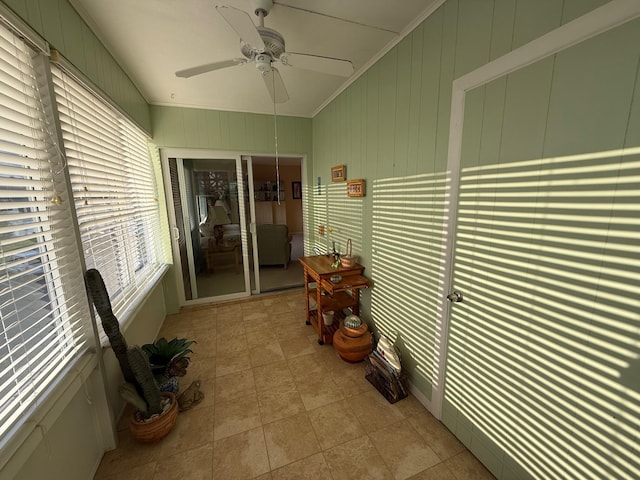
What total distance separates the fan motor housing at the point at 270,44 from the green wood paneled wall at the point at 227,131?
1.83 m

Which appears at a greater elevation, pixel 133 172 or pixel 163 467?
pixel 133 172

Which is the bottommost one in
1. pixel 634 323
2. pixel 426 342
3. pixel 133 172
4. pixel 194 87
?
pixel 426 342

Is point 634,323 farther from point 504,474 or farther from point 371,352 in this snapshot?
point 371,352

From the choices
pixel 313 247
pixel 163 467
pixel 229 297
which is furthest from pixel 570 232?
pixel 229 297

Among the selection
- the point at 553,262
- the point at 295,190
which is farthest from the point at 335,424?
the point at 295,190

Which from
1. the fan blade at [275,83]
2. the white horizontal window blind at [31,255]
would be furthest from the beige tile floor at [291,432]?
the fan blade at [275,83]

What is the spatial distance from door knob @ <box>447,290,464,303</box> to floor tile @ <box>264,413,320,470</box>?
3.93 feet

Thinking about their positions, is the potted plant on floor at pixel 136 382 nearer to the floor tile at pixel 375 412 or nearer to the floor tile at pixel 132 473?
the floor tile at pixel 132 473

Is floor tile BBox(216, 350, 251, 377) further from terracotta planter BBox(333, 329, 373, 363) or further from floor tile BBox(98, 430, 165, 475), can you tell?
terracotta planter BBox(333, 329, 373, 363)

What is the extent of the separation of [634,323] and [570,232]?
0.35 m

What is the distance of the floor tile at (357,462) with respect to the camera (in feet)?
4.49

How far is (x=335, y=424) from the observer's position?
1.68 meters

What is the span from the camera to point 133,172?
2424mm

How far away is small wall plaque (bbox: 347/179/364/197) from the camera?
2438 mm
